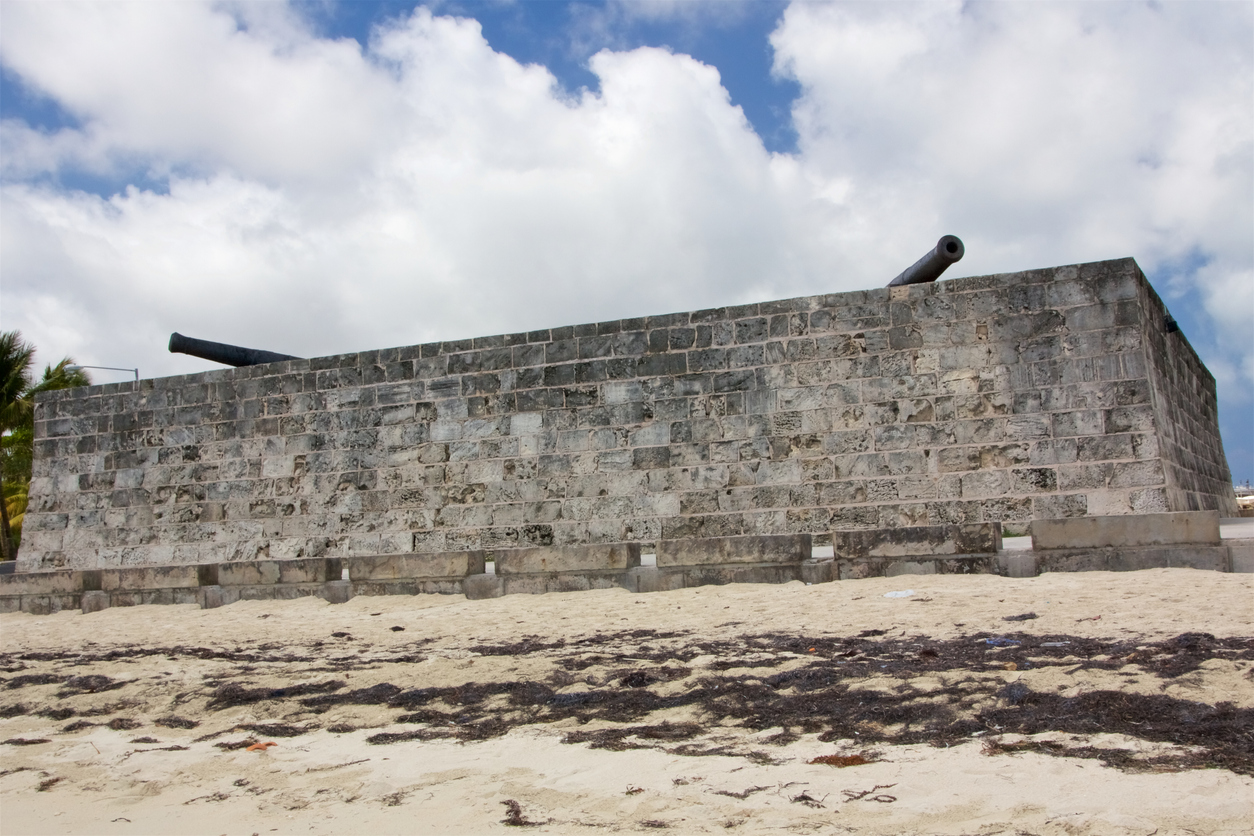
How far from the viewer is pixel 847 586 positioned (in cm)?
714

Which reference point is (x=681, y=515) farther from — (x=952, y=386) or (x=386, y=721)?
(x=386, y=721)

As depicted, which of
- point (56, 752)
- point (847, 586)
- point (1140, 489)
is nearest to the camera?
point (56, 752)

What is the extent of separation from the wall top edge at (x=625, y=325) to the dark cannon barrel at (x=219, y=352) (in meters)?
0.40

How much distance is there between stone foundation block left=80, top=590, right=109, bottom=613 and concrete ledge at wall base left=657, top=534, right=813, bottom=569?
5829 millimetres

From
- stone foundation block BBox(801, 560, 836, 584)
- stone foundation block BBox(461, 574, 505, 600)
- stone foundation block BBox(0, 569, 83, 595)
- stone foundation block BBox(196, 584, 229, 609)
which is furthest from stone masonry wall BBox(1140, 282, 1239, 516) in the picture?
stone foundation block BBox(0, 569, 83, 595)

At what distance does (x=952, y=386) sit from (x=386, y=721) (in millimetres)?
6520

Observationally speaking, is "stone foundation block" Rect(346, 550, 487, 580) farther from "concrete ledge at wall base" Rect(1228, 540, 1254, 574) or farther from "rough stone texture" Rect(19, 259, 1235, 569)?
"concrete ledge at wall base" Rect(1228, 540, 1254, 574)

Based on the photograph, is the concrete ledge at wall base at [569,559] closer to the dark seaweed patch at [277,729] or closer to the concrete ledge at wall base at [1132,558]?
the concrete ledge at wall base at [1132,558]

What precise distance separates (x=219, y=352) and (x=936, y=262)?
8546 millimetres

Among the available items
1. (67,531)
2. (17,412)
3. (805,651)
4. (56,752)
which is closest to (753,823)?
(805,651)

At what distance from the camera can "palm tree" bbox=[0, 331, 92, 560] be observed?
22.5m

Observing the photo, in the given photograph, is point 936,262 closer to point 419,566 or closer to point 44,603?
point 419,566

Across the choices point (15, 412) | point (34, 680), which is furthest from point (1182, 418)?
point (15, 412)

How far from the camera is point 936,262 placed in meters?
9.39
